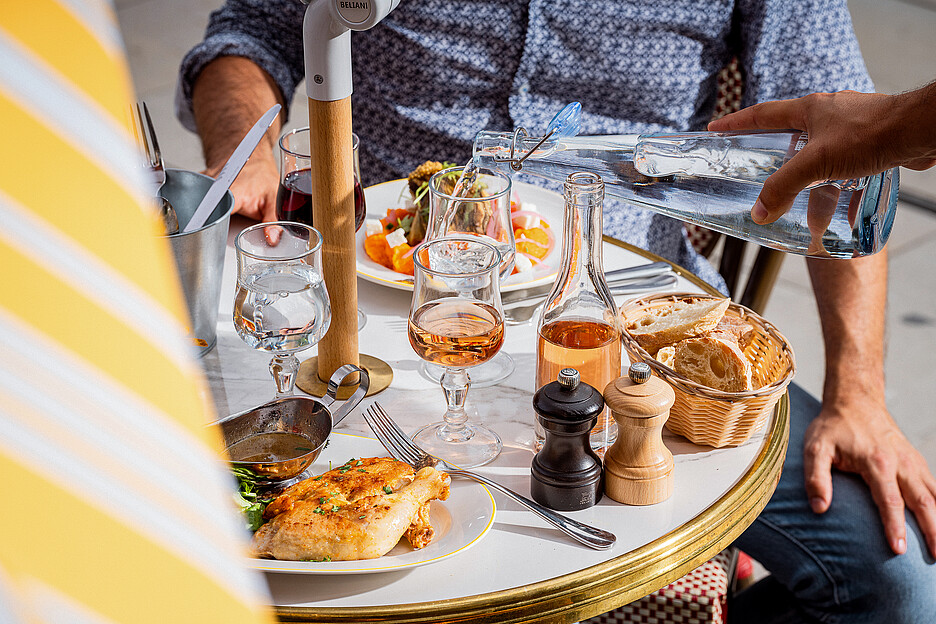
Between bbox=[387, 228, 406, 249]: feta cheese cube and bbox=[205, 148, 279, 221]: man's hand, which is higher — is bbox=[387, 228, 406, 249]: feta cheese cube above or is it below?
above

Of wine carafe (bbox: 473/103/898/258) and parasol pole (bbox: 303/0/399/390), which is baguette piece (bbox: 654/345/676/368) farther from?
parasol pole (bbox: 303/0/399/390)

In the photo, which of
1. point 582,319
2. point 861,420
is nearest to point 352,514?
point 582,319

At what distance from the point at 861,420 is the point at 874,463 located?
0.08 m

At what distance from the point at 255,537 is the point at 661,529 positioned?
0.38m

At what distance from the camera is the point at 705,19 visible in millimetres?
1729

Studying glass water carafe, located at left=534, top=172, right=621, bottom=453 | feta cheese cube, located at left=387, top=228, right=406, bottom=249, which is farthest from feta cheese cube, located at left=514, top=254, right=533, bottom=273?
glass water carafe, located at left=534, top=172, right=621, bottom=453

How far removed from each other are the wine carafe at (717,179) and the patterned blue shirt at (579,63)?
0.66 meters

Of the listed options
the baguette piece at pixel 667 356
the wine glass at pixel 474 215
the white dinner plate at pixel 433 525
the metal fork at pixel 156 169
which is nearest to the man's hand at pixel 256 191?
the metal fork at pixel 156 169

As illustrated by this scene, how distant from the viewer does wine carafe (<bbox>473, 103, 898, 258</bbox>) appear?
39.6 inches

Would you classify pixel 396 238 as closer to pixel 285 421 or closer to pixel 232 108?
pixel 285 421

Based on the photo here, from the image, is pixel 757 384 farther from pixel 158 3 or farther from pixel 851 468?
pixel 158 3

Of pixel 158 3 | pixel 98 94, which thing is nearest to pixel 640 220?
pixel 98 94

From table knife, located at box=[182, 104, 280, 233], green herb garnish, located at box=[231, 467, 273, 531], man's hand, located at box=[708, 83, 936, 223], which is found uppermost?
man's hand, located at box=[708, 83, 936, 223]

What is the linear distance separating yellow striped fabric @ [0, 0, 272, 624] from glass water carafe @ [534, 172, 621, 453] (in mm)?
790
